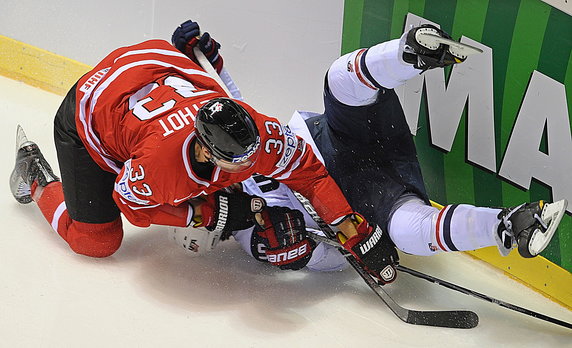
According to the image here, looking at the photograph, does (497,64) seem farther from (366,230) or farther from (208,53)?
(208,53)

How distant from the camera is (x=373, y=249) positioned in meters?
2.95

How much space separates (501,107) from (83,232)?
1511mm

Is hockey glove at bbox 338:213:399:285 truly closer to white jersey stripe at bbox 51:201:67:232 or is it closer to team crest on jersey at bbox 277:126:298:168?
team crest on jersey at bbox 277:126:298:168

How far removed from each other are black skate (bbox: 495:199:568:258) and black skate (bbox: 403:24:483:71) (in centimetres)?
47

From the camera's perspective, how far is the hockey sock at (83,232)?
318 centimetres

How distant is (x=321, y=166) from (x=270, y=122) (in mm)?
281

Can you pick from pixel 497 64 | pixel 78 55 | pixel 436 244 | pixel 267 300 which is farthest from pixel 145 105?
pixel 78 55

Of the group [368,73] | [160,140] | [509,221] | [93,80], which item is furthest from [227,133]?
[509,221]

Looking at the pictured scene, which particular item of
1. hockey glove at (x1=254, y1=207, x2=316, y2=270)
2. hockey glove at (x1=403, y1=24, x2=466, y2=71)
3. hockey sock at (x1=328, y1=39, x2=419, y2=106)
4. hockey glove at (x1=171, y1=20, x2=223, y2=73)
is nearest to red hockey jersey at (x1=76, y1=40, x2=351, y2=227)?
hockey glove at (x1=254, y1=207, x2=316, y2=270)

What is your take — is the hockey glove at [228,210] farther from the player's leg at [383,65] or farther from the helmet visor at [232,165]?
the player's leg at [383,65]

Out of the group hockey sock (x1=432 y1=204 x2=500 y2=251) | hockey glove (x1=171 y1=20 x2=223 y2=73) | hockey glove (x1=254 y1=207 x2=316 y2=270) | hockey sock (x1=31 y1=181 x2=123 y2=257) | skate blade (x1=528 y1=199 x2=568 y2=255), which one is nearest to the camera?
skate blade (x1=528 y1=199 x2=568 y2=255)

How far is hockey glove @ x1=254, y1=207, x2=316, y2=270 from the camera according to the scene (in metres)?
3.01

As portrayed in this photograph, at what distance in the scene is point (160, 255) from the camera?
10.9ft

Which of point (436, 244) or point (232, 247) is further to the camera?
point (232, 247)
